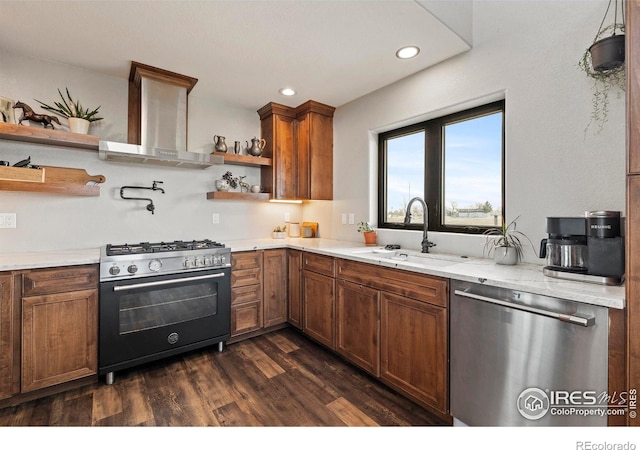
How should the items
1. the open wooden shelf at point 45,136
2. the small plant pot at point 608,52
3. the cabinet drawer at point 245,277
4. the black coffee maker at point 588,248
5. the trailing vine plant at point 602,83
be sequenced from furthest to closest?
1. the cabinet drawer at point 245,277
2. the open wooden shelf at point 45,136
3. the trailing vine plant at point 602,83
4. the small plant pot at point 608,52
5. the black coffee maker at point 588,248

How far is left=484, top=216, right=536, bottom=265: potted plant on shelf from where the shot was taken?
1.97 m

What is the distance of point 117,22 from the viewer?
78.7 inches

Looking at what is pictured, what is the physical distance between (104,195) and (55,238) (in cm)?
50

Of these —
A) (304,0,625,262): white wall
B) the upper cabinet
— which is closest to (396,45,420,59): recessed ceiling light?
(304,0,625,262): white wall

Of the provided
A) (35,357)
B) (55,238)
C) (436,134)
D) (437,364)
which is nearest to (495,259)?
(437,364)

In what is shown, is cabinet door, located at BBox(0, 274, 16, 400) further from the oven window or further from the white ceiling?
the white ceiling

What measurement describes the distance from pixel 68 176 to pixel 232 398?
87.1 inches

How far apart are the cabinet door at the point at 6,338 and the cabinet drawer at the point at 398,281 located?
7.13 feet

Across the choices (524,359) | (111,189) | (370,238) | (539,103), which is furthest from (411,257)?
(111,189)

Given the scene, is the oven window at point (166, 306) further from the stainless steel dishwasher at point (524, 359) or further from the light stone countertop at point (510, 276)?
the stainless steel dishwasher at point (524, 359)

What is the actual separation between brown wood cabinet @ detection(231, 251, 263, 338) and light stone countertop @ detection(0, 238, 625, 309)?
13 cm

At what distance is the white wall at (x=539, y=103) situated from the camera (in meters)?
1.74

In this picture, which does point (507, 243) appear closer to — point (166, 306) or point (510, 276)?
point (510, 276)

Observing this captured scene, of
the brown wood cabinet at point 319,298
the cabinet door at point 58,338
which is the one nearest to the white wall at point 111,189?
the cabinet door at point 58,338
